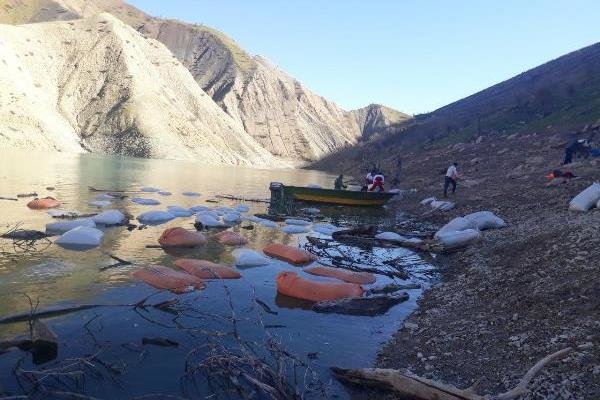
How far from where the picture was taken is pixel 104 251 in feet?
38.5

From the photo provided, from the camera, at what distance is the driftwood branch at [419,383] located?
175 inches

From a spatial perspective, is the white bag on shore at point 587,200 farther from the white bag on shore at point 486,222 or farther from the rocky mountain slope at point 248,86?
the rocky mountain slope at point 248,86

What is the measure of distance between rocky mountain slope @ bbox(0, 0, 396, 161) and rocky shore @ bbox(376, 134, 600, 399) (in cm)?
11228

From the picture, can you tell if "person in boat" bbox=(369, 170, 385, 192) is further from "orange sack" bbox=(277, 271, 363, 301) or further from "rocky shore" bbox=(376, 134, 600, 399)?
"orange sack" bbox=(277, 271, 363, 301)

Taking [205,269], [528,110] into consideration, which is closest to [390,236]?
[205,269]

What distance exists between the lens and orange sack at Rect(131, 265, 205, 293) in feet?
30.5

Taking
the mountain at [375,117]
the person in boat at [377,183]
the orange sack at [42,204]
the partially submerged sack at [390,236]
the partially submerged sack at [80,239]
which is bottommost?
the partially submerged sack at [390,236]

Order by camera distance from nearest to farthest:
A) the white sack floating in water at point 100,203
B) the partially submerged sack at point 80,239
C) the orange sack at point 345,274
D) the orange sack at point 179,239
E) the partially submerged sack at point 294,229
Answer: the orange sack at point 345,274 → the partially submerged sack at point 80,239 → the orange sack at point 179,239 → the partially submerged sack at point 294,229 → the white sack floating in water at point 100,203

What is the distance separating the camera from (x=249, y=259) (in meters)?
11.8

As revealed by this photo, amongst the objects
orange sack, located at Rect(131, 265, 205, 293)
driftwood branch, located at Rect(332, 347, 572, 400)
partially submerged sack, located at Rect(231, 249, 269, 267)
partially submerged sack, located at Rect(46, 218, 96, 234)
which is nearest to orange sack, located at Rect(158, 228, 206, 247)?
partially submerged sack, located at Rect(231, 249, 269, 267)

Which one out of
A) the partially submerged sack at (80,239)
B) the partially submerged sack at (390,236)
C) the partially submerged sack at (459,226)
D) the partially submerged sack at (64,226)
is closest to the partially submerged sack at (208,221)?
the partially submerged sack at (64,226)

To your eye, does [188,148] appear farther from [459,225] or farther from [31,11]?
[31,11]

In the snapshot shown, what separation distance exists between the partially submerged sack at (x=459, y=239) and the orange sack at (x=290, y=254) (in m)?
3.78

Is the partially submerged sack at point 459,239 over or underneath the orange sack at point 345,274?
over
